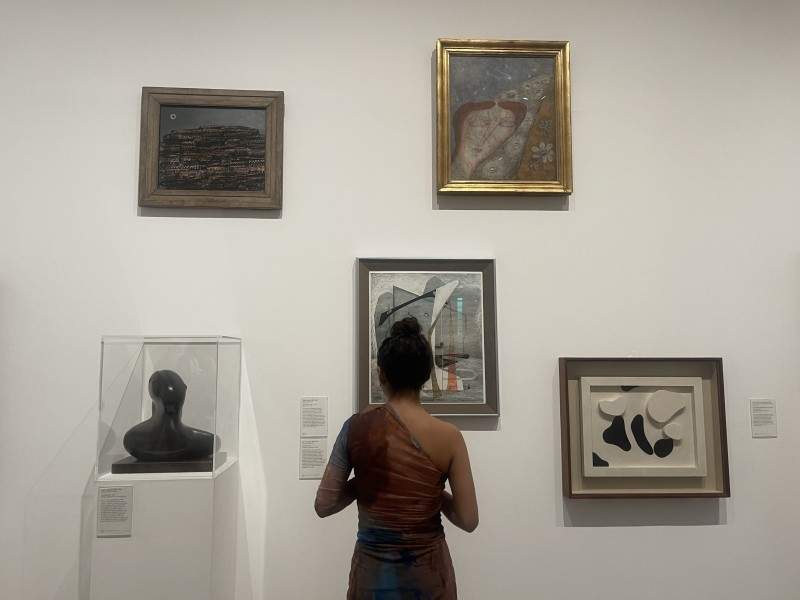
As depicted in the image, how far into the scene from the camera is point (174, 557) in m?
2.03

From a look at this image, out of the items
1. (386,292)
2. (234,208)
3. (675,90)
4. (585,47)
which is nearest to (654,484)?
(386,292)

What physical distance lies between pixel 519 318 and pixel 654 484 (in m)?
0.88

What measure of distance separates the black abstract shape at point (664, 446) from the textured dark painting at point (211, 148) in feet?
6.42

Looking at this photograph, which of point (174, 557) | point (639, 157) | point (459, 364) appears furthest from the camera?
point (639, 157)

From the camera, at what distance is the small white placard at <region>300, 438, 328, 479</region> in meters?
2.49

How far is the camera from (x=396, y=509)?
177cm

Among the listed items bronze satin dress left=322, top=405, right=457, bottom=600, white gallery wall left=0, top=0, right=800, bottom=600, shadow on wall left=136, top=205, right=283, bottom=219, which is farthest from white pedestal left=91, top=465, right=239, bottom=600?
shadow on wall left=136, top=205, right=283, bottom=219

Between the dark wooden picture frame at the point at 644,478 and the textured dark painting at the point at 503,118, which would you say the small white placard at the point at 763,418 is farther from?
the textured dark painting at the point at 503,118

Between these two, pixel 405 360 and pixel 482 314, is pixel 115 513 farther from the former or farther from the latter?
pixel 482 314

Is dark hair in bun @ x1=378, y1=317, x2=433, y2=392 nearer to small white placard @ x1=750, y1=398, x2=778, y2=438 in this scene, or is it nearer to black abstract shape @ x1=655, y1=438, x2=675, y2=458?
black abstract shape @ x1=655, y1=438, x2=675, y2=458

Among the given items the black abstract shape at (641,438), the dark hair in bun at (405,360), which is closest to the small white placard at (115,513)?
the dark hair in bun at (405,360)

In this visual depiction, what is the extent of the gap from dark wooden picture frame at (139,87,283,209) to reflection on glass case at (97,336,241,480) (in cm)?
68

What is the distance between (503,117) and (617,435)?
4.65 feet

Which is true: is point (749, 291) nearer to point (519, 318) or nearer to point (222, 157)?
point (519, 318)
